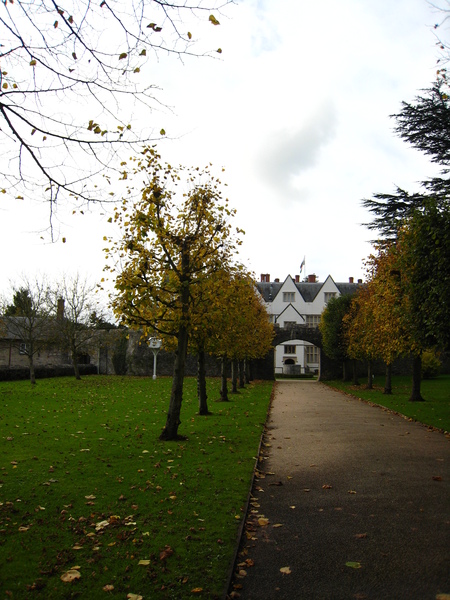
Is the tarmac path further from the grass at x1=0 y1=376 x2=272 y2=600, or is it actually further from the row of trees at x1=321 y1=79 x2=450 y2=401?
the row of trees at x1=321 y1=79 x2=450 y2=401

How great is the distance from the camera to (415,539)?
17.6 ft

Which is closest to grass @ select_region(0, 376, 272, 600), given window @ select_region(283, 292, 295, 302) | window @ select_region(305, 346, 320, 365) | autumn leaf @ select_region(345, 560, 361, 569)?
autumn leaf @ select_region(345, 560, 361, 569)

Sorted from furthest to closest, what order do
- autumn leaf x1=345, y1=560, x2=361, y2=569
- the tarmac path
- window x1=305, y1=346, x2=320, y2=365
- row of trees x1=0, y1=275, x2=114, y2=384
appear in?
window x1=305, y1=346, x2=320, y2=365
row of trees x1=0, y1=275, x2=114, y2=384
autumn leaf x1=345, y1=560, x2=361, y2=569
the tarmac path

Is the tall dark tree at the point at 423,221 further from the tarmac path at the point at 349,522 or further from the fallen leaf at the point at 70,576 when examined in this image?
the fallen leaf at the point at 70,576

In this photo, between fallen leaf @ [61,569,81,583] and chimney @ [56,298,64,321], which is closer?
fallen leaf @ [61,569,81,583]

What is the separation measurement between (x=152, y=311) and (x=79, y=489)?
5717 mm

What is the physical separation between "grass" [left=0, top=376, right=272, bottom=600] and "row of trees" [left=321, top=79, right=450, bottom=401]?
632cm

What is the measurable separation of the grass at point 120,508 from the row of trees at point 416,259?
6324 mm

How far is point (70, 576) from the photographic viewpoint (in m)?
4.41

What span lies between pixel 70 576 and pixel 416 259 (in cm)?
1425

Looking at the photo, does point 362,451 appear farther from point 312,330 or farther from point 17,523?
point 312,330

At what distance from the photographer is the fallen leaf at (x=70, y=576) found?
14.3ft

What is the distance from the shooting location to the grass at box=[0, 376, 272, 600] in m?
4.41

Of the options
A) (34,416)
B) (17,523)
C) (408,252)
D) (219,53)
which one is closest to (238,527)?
(17,523)
